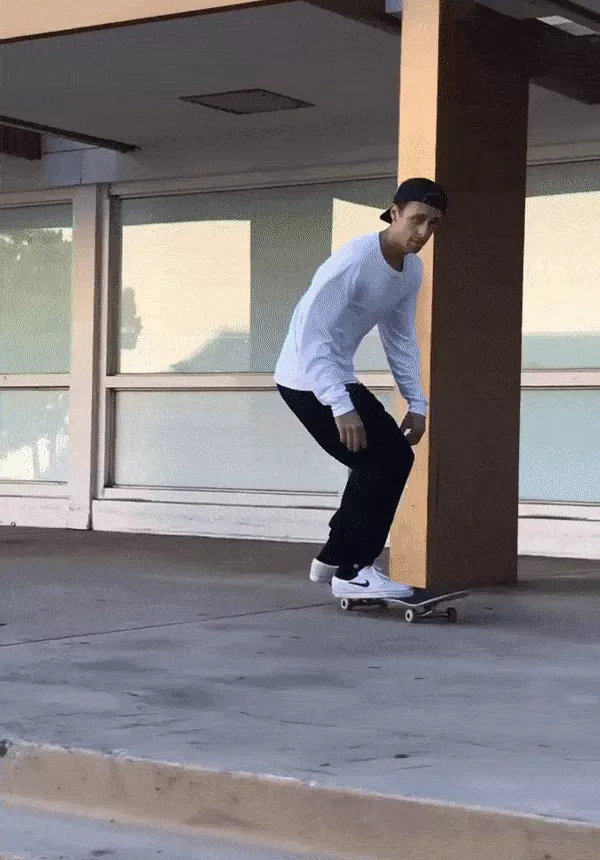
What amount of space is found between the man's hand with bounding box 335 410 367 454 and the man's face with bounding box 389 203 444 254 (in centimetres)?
70

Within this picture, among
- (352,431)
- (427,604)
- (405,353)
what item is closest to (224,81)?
(405,353)

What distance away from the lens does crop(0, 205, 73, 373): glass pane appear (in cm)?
1210

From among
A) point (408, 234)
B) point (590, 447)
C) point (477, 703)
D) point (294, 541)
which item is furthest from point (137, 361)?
point (477, 703)

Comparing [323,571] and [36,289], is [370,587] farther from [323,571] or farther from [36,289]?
[36,289]

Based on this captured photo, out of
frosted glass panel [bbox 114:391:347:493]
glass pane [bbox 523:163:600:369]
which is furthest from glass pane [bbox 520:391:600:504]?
frosted glass panel [bbox 114:391:347:493]

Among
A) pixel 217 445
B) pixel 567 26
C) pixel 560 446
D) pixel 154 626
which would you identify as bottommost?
pixel 154 626

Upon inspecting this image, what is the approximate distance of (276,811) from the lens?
10.7 feet

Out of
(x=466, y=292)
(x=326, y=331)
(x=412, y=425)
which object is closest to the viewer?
(x=326, y=331)

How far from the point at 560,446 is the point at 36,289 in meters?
4.50

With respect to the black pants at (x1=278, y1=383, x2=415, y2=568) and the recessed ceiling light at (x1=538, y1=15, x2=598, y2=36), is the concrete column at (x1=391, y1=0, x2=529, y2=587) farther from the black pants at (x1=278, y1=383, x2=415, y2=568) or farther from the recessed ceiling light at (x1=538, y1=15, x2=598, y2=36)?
the black pants at (x1=278, y1=383, x2=415, y2=568)

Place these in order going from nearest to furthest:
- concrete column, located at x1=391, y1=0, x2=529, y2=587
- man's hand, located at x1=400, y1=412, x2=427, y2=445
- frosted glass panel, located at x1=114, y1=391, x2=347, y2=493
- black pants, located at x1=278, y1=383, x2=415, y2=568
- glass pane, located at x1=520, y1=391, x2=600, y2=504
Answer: black pants, located at x1=278, y1=383, x2=415, y2=568
man's hand, located at x1=400, y1=412, x2=427, y2=445
concrete column, located at x1=391, y1=0, x2=529, y2=587
glass pane, located at x1=520, y1=391, x2=600, y2=504
frosted glass panel, located at x1=114, y1=391, x2=347, y2=493

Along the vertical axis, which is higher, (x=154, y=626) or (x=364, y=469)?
(x=364, y=469)

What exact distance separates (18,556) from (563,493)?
11.0 ft

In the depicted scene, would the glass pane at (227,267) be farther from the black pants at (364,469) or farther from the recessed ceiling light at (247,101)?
the black pants at (364,469)
